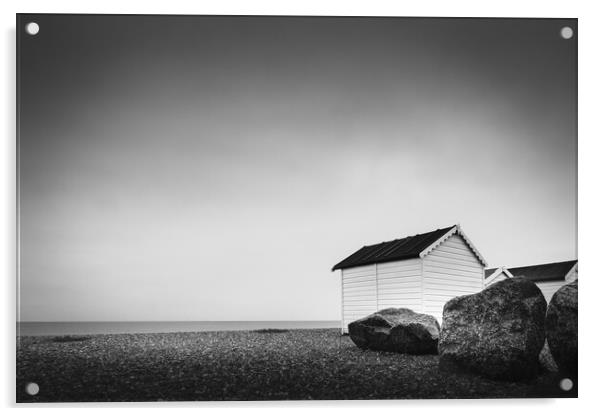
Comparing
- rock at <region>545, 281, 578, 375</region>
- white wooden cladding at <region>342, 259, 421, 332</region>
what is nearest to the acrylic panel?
rock at <region>545, 281, 578, 375</region>

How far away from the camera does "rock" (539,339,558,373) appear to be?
15.6 ft

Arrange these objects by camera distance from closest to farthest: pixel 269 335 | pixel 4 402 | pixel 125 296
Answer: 1. pixel 4 402
2. pixel 125 296
3. pixel 269 335

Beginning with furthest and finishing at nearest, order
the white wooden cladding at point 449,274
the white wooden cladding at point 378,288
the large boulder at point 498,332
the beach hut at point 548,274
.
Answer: the white wooden cladding at point 378,288 → the white wooden cladding at point 449,274 → the beach hut at point 548,274 → the large boulder at point 498,332

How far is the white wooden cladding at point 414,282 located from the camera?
526 centimetres

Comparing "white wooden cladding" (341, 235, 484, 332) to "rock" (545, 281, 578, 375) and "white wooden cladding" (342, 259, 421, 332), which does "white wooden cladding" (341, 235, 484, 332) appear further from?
"rock" (545, 281, 578, 375)

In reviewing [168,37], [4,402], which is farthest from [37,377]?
[168,37]

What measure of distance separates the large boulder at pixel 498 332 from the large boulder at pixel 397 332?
0.28 meters

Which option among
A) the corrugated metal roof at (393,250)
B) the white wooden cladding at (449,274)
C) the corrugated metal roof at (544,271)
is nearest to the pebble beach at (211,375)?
the white wooden cladding at (449,274)

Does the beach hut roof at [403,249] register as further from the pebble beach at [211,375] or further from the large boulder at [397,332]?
the pebble beach at [211,375]

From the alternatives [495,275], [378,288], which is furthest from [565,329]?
[378,288]

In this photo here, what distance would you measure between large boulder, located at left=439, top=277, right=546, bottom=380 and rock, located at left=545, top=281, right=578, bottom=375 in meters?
0.11

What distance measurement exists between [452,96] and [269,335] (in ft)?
9.60

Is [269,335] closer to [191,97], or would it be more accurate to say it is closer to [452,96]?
[191,97]

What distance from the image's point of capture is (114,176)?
16.2ft
